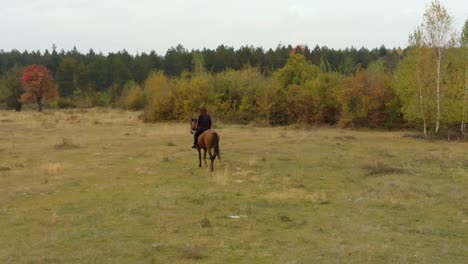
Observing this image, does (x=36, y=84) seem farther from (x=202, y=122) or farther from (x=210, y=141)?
(x=210, y=141)

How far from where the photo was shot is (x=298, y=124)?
42312mm

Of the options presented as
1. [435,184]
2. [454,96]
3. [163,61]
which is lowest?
[435,184]

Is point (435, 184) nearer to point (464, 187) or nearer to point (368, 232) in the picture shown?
point (464, 187)

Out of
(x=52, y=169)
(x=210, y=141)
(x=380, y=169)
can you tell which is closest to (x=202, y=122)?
(x=210, y=141)

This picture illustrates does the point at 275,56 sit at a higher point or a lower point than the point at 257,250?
higher

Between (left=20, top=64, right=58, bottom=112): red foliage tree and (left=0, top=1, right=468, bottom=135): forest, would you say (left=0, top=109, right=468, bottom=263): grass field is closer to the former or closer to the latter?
(left=0, top=1, right=468, bottom=135): forest

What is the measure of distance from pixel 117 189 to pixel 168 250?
618 cm

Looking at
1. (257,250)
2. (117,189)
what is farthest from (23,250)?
(117,189)

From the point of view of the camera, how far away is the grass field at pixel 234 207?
28.6 ft

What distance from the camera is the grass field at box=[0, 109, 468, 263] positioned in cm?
870

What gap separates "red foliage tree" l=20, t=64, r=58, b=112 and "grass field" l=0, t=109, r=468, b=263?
144 ft

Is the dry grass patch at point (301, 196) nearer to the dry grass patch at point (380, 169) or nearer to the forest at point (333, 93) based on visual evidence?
the dry grass patch at point (380, 169)

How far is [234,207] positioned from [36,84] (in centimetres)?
5855

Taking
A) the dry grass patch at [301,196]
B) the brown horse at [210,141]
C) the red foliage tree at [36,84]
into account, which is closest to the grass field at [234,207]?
the dry grass patch at [301,196]
